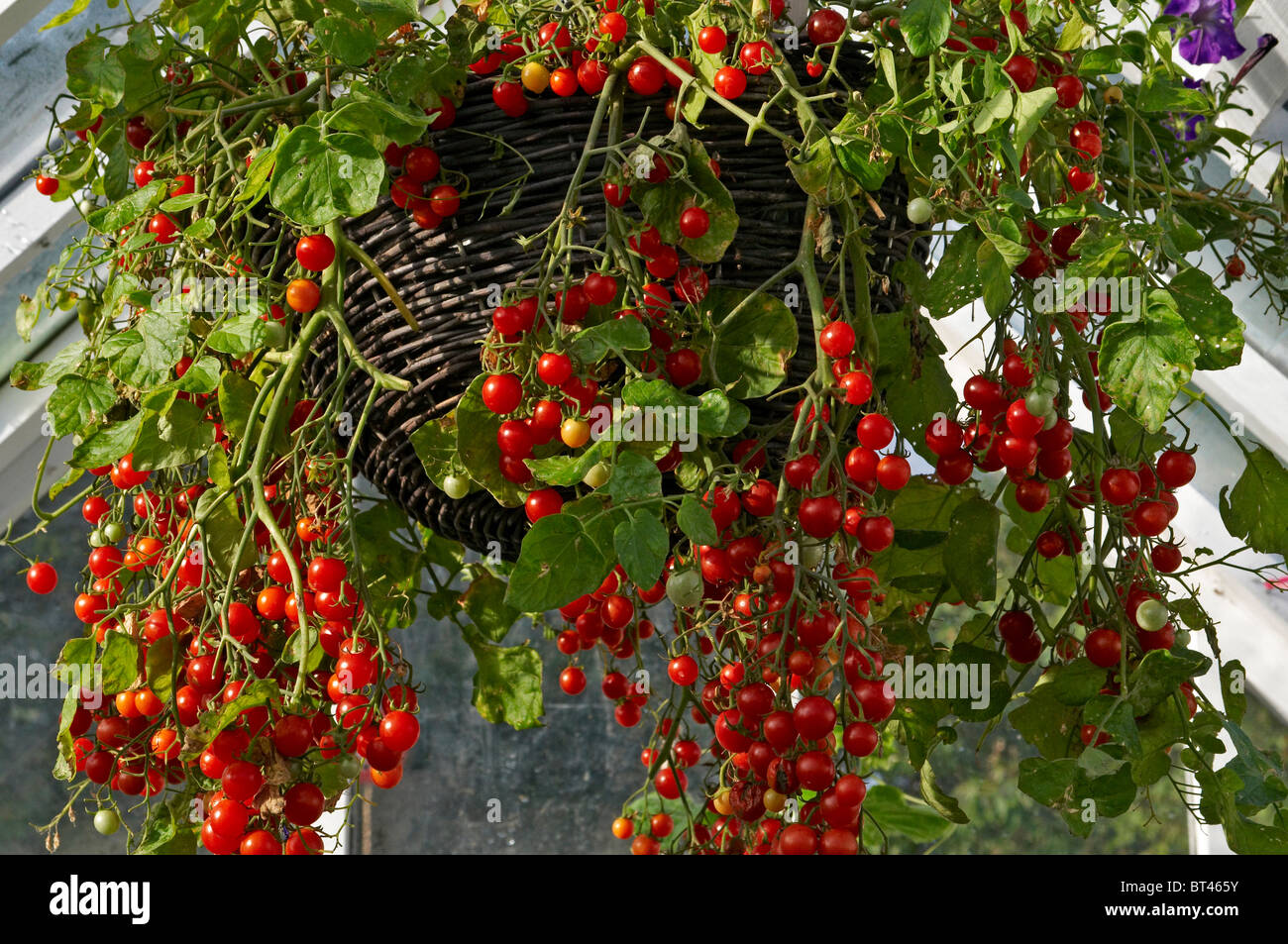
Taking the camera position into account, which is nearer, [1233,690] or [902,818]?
[1233,690]

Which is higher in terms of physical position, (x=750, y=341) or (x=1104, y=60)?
(x=1104, y=60)

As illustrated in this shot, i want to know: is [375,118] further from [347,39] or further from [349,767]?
[349,767]

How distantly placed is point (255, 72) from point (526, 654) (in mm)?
397

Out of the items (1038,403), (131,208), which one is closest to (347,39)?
(131,208)

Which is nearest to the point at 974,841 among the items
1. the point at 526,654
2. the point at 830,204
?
the point at 526,654

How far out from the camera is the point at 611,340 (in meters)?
0.49

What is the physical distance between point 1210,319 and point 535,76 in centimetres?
33

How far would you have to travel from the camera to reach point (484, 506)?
2.21ft

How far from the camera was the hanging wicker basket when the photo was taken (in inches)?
23.3

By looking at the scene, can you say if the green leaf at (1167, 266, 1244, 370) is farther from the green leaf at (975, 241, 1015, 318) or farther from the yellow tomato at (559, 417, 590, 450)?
the yellow tomato at (559, 417, 590, 450)

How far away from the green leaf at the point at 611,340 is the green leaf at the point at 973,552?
229 mm

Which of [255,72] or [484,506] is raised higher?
[255,72]
